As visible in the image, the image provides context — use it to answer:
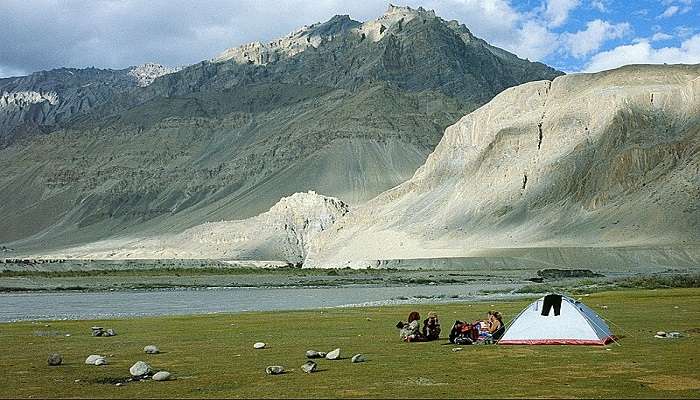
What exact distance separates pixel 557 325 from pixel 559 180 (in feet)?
404

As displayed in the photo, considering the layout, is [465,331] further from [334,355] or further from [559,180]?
[559,180]

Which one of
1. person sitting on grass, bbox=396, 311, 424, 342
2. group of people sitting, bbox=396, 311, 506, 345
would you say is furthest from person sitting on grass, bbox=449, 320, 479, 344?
person sitting on grass, bbox=396, 311, 424, 342

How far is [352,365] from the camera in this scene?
21859 mm

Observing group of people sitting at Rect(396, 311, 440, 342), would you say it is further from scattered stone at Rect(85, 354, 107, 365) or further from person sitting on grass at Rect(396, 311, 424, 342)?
scattered stone at Rect(85, 354, 107, 365)

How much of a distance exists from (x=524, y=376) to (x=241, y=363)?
23.9ft

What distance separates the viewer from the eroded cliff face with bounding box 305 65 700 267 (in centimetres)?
13250

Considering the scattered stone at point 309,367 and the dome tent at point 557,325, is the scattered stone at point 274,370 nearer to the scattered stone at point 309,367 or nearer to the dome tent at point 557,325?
the scattered stone at point 309,367

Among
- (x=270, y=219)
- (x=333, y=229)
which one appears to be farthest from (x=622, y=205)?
(x=270, y=219)

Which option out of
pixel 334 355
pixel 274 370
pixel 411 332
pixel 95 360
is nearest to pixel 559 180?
pixel 411 332

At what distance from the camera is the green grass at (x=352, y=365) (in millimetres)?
17734

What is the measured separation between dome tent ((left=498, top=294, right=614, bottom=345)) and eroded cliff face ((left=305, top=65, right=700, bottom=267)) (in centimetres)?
10101

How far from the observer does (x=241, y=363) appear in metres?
22.7

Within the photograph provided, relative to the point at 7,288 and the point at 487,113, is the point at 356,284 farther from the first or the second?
the point at 487,113

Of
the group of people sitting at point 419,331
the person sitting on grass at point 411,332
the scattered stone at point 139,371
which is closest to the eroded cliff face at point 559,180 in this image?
the group of people sitting at point 419,331
